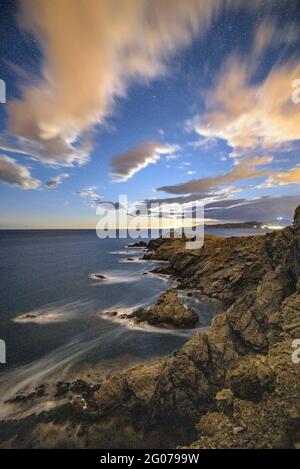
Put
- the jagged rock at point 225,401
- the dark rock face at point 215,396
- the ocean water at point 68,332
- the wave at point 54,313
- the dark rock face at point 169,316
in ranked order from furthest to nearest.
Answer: the wave at point 54,313, the dark rock face at point 169,316, the ocean water at point 68,332, the jagged rock at point 225,401, the dark rock face at point 215,396

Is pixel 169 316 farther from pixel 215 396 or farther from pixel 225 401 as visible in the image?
pixel 225 401

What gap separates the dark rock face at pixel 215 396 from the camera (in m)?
9.81

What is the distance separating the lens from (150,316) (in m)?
29.9

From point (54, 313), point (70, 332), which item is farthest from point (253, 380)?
point (54, 313)

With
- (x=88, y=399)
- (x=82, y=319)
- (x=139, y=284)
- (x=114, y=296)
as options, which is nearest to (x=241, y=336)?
(x=88, y=399)

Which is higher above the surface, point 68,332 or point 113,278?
point 113,278

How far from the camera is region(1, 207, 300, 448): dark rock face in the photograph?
9.81 metres

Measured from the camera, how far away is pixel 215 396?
13414mm

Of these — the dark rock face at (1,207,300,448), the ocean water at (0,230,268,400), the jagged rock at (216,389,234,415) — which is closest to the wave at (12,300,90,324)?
the ocean water at (0,230,268,400)

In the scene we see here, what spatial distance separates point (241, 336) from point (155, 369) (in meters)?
6.55

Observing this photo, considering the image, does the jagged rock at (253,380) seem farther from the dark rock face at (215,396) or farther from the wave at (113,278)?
the wave at (113,278)

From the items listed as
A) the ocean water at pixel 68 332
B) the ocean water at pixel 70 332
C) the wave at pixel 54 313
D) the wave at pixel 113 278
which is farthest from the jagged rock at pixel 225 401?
the wave at pixel 113 278

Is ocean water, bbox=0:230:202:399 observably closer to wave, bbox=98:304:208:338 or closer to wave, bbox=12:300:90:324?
wave, bbox=12:300:90:324

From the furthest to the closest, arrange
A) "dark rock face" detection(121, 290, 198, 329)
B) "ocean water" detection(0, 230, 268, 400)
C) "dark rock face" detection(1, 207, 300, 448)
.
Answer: "dark rock face" detection(121, 290, 198, 329) < "ocean water" detection(0, 230, 268, 400) < "dark rock face" detection(1, 207, 300, 448)
